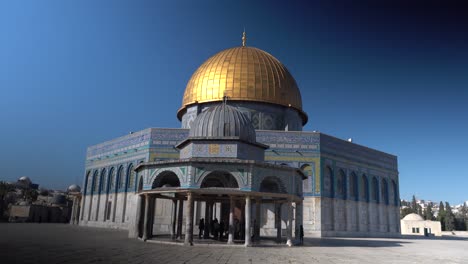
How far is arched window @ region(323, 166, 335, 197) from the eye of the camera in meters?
27.1

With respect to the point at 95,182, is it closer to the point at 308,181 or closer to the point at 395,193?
the point at 308,181

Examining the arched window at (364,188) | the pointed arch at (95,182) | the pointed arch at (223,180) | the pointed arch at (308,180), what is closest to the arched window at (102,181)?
the pointed arch at (95,182)

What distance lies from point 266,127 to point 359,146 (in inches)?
337

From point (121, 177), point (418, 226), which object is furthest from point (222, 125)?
point (418, 226)

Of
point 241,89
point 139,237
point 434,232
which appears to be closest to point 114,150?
point 241,89

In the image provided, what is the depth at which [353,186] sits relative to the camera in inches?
1175

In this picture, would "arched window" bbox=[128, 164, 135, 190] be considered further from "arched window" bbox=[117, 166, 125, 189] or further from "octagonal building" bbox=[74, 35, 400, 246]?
"arched window" bbox=[117, 166, 125, 189]

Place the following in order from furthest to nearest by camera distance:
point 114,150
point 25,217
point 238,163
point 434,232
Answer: point 434,232 < point 25,217 < point 114,150 < point 238,163

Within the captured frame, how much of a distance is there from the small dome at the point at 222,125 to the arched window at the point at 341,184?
→ 1394 cm

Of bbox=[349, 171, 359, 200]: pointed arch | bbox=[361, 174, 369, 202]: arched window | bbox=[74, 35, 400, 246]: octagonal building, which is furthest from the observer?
bbox=[361, 174, 369, 202]: arched window

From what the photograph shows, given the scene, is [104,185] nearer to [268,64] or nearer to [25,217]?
[25,217]

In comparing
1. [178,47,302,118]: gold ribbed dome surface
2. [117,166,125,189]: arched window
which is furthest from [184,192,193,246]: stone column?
[117,166,125,189]: arched window

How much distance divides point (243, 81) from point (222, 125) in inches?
517

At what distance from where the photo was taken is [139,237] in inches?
634
